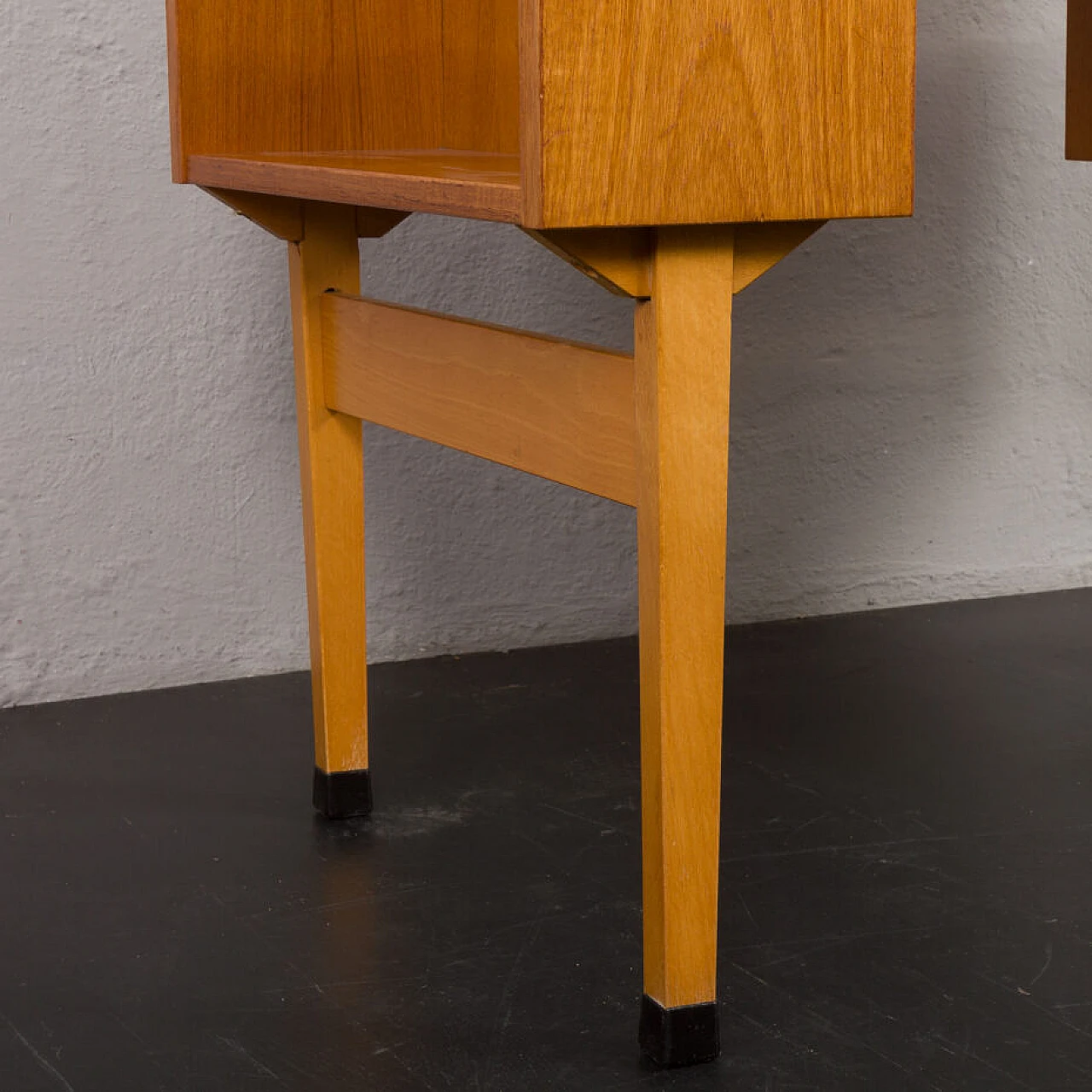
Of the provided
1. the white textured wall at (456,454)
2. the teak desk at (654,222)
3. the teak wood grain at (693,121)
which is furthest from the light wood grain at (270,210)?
the white textured wall at (456,454)

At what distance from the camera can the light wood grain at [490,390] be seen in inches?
→ 52.5

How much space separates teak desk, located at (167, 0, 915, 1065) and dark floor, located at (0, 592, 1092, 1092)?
15 cm

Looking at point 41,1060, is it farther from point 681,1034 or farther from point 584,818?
point 584,818

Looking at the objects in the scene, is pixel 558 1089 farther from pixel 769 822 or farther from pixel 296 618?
pixel 296 618

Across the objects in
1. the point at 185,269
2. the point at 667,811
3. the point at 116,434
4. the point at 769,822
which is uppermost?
the point at 185,269

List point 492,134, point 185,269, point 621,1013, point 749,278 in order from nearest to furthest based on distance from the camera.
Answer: point 749,278
point 621,1013
point 492,134
point 185,269

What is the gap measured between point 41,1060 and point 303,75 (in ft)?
3.57

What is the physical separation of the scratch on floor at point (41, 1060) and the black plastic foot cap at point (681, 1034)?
46 centimetres

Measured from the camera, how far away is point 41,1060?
1.36m

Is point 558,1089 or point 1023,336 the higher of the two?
point 1023,336

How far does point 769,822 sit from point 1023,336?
4.56 ft

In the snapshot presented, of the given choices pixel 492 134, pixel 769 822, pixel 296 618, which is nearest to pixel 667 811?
pixel 769 822

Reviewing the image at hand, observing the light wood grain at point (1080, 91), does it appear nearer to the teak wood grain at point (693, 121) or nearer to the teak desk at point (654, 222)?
the teak desk at point (654, 222)

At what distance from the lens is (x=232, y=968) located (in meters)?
1.54
